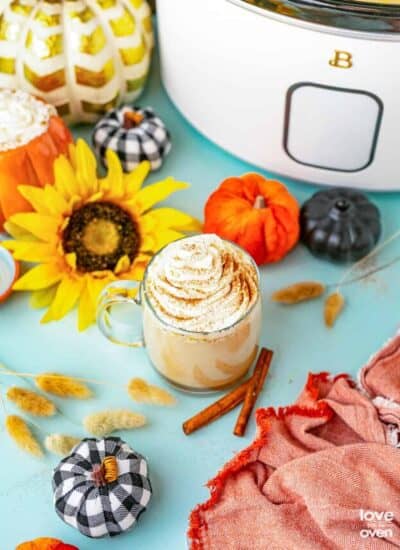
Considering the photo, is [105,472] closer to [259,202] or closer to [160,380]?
[160,380]

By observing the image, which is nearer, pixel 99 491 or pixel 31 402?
pixel 99 491

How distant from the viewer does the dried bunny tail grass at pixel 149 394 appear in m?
0.82

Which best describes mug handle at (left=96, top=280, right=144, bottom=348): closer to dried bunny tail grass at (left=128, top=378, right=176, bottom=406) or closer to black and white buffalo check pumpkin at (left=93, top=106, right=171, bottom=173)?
dried bunny tail grass at (left=128, top=378, right=176, bottom=406)

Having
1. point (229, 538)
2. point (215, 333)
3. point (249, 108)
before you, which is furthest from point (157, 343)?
point (249, 108)

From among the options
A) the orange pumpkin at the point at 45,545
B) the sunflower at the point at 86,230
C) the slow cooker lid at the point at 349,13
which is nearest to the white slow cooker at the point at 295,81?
the slow cooker lid at the point at 349,13

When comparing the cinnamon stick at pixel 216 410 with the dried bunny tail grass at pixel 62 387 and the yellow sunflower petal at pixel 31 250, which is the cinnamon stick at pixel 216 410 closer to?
the dried bunny tail grass at pixel 62 387

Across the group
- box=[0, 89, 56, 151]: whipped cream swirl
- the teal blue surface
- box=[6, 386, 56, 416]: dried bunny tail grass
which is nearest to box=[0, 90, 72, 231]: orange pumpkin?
box=[0, 89, 56, 151]: whipped cream swirl

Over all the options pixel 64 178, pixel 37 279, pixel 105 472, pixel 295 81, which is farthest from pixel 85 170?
pixel 105 472

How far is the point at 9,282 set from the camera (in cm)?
90

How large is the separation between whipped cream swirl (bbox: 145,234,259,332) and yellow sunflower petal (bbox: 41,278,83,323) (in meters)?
0.13

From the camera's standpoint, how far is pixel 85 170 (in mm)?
923

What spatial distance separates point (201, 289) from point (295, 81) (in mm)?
252

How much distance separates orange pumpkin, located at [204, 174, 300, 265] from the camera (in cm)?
89

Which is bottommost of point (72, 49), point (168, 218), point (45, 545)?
point (45, 545)
